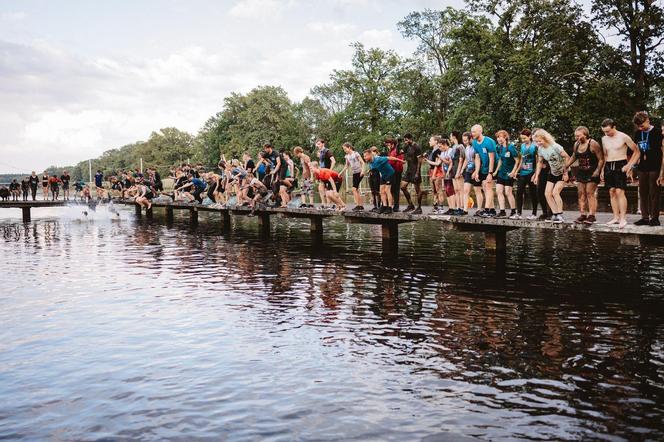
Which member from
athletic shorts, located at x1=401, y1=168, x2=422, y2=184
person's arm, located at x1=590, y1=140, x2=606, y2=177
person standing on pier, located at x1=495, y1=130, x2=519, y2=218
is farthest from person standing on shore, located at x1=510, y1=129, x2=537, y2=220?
athletic shorts, located at x1=401, y1=168, x2=422, y2=184

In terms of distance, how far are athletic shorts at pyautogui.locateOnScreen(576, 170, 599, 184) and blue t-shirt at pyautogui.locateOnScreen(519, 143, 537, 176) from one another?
1.91 m

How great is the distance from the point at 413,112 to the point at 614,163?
3908cm

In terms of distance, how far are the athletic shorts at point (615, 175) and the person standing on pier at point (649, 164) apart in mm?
320

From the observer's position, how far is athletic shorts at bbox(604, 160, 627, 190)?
11055 mm

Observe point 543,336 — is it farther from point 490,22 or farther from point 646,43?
point 490,22

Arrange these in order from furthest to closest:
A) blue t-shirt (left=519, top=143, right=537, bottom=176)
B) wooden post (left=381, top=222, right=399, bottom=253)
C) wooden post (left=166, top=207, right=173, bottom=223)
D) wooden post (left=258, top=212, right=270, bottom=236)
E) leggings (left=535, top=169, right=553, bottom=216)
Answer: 1. wooden post (left=166, top=207, right=173, bottom=223)
2. wooden post (left=258, top=212, right=270, bottom=236)
3. wooden post (left=381, top=222, right=399, bottom=253)
4. blue t-shirt (left=519, top=143, right=537, bottom=176)
5. leggings (left=535, top=169, right=553, bottom=216)

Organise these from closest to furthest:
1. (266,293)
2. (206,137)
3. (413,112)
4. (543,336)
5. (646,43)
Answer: (543,336) → (266,293) → (646,43) → (413,112) → (206,137)

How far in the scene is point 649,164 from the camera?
1093 cm

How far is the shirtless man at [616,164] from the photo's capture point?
430 inches

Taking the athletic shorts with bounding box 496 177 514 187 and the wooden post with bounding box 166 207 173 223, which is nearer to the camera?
the athletic shorts with bounding box 496 177 514 187

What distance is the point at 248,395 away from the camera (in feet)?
23.0

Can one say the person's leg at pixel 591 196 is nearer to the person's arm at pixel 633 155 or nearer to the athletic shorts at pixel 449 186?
the person's arm at pixel 633 155

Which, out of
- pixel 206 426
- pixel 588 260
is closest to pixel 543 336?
pixel 206 426

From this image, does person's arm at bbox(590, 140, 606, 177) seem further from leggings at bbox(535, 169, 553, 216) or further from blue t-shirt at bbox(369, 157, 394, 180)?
blue t-shirt at bbox(369, 157, 394, 180)
